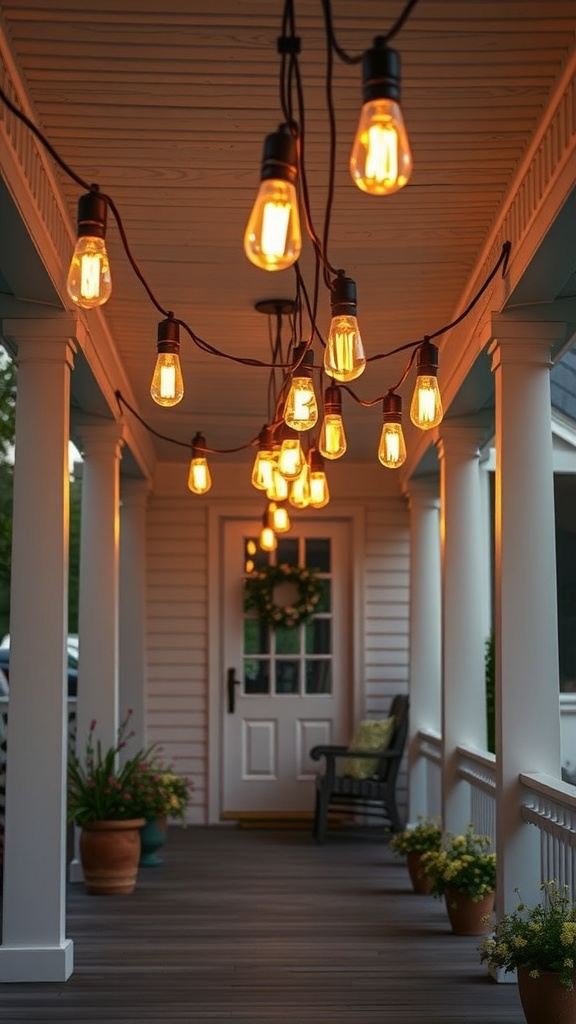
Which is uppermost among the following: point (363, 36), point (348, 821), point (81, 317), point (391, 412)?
point (363, 36)

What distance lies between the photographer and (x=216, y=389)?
7816 millimetres

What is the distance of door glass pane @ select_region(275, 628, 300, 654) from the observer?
10562 mm

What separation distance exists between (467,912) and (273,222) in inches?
181

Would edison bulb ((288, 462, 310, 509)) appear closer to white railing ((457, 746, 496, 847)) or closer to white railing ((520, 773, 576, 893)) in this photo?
white railing ((520, 773, 576, 893))

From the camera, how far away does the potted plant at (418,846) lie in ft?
22.9

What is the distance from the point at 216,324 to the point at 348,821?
518 cm

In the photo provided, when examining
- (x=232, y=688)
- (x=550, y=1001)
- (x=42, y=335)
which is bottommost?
(x=550, y=1001)

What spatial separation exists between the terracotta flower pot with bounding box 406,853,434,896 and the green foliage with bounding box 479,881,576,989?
2.86m

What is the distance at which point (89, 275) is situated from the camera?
9.05ft

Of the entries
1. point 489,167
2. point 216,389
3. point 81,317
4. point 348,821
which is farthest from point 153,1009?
point 348,821

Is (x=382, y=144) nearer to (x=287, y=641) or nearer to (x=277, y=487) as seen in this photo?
(x=277, y=487)

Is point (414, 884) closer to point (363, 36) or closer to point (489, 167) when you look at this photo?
point (489, 167)

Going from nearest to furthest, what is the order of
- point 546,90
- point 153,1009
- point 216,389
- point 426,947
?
point 546,90
point 153,1009
point 426,947
point 216,389

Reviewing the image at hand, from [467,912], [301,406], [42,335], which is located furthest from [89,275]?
[467,912]
